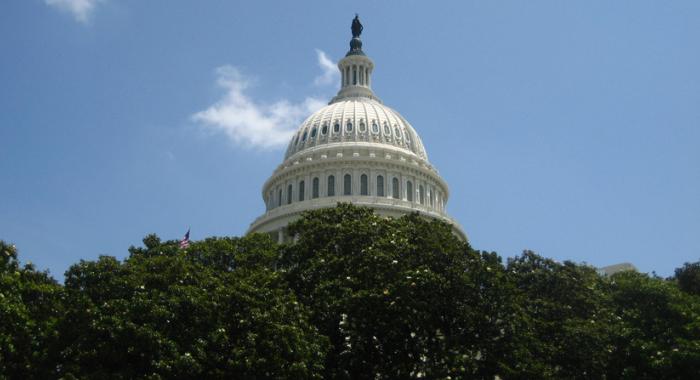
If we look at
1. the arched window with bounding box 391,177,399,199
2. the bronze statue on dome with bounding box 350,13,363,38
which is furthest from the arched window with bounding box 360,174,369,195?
the bronze statue on dome with bounding box 350,13,363,38

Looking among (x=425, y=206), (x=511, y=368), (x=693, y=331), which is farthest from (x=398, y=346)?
(x=425, y=206)

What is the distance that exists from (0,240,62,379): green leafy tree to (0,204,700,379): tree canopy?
0.06 meters

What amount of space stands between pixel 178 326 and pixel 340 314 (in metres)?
7.94

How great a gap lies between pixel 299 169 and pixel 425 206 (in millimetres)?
15542

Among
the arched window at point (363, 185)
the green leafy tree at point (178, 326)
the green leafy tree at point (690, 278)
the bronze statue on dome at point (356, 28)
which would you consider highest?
the bronze statue on dome at point (356, 28)

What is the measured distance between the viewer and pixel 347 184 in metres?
91.5

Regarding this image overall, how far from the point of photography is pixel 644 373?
41062mm

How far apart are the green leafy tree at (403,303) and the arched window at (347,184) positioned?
4763cm

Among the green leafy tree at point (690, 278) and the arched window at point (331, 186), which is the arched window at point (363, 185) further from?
the green leafy tree at point (690, 278)

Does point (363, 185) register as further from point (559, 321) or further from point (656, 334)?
point (656, 334)

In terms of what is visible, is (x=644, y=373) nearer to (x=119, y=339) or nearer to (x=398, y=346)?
(x=398, y=346)

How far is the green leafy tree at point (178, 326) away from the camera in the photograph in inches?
1296

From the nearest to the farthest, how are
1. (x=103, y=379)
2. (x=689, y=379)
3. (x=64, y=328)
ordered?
(x=103, y=379)
(x=64, y=328)
(x=689, y=379)

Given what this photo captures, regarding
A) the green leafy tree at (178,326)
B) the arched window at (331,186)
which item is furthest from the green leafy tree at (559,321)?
the arched window at (331,186)
